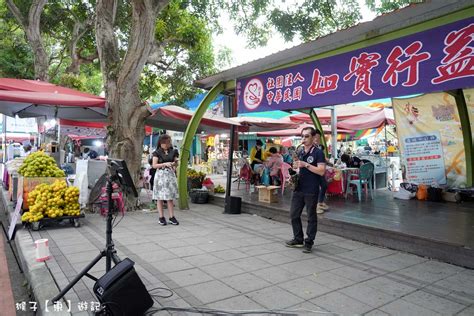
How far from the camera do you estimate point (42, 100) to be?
693cm

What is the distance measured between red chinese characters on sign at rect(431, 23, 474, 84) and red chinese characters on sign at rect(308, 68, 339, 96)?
174 centimetres

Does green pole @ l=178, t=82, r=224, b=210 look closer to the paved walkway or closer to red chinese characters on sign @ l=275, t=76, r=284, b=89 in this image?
red chinese characters on sign @ l=275, t=76, r=284, b=89

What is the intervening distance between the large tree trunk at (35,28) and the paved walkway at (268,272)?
8.55 metres

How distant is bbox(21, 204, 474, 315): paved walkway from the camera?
10.6ft

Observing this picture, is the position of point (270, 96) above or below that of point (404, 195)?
above

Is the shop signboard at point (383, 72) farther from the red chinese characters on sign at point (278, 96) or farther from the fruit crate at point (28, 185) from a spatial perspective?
the fruit crate at point (28, 185)

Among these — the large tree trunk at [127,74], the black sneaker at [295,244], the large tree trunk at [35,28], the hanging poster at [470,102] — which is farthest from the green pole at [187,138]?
the large tree trunk at [35,28]

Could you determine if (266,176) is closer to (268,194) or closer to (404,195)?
(268,194)

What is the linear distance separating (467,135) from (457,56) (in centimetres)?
498

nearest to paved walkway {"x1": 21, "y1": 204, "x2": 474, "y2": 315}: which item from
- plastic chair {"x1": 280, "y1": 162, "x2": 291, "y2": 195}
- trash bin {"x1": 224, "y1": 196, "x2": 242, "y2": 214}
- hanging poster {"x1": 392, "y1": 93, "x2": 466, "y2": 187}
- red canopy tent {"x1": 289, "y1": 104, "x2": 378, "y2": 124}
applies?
trash bin {"x1": 224, "y1": 196, "x2": 242, "y2": 214}

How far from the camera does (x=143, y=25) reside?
7.66 metres

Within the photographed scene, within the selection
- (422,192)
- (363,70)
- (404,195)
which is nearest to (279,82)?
(363,70)

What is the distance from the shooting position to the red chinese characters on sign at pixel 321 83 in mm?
6062

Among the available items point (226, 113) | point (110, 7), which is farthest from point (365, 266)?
point (226, 113)
